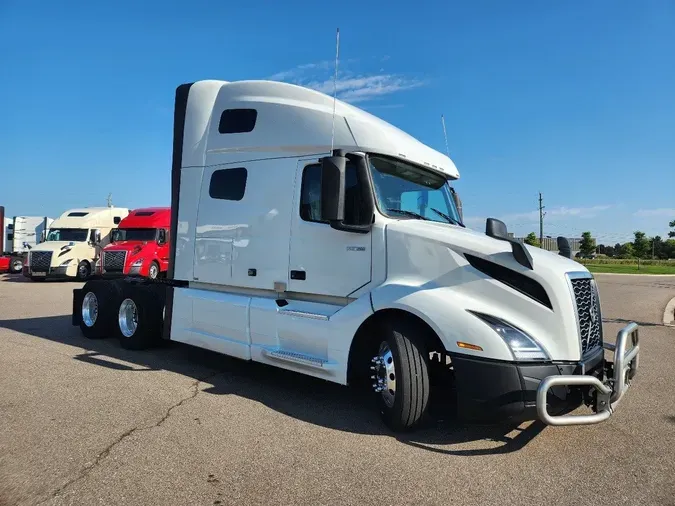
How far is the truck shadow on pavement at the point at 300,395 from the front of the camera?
14.6ft

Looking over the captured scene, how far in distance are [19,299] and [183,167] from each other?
11.7 metres

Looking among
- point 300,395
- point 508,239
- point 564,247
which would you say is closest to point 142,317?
point 300,395

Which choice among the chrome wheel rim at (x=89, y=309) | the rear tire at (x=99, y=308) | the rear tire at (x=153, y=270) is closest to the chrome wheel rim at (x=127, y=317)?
the rear tire at (x=99, y=308)

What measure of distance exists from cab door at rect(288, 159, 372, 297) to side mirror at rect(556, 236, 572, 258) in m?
2.09

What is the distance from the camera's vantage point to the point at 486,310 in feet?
13.5

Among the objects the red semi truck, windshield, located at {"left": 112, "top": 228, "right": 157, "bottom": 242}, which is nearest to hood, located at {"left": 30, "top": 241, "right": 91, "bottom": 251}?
the red semi truck

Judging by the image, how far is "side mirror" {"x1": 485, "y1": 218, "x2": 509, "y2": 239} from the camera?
432cm

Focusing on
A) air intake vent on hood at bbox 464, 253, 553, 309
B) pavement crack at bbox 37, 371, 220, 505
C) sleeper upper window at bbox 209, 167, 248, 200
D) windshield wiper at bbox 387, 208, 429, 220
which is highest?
sleeper upper window at bbox 209, 167, 248, 200

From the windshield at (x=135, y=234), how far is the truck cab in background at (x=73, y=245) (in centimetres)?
365

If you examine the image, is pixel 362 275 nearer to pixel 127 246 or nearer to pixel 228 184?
pixel 228 184

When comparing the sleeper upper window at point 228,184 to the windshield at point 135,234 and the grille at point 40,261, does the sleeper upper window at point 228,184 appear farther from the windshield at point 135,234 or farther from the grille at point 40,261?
the grille at point 40,261

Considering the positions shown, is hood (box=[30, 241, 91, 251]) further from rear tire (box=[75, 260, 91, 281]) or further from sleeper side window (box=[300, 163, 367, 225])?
sleeper side window (box=[300, 163, 367, 225])

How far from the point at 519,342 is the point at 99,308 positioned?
7.06m

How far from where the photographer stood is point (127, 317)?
8.20 m
